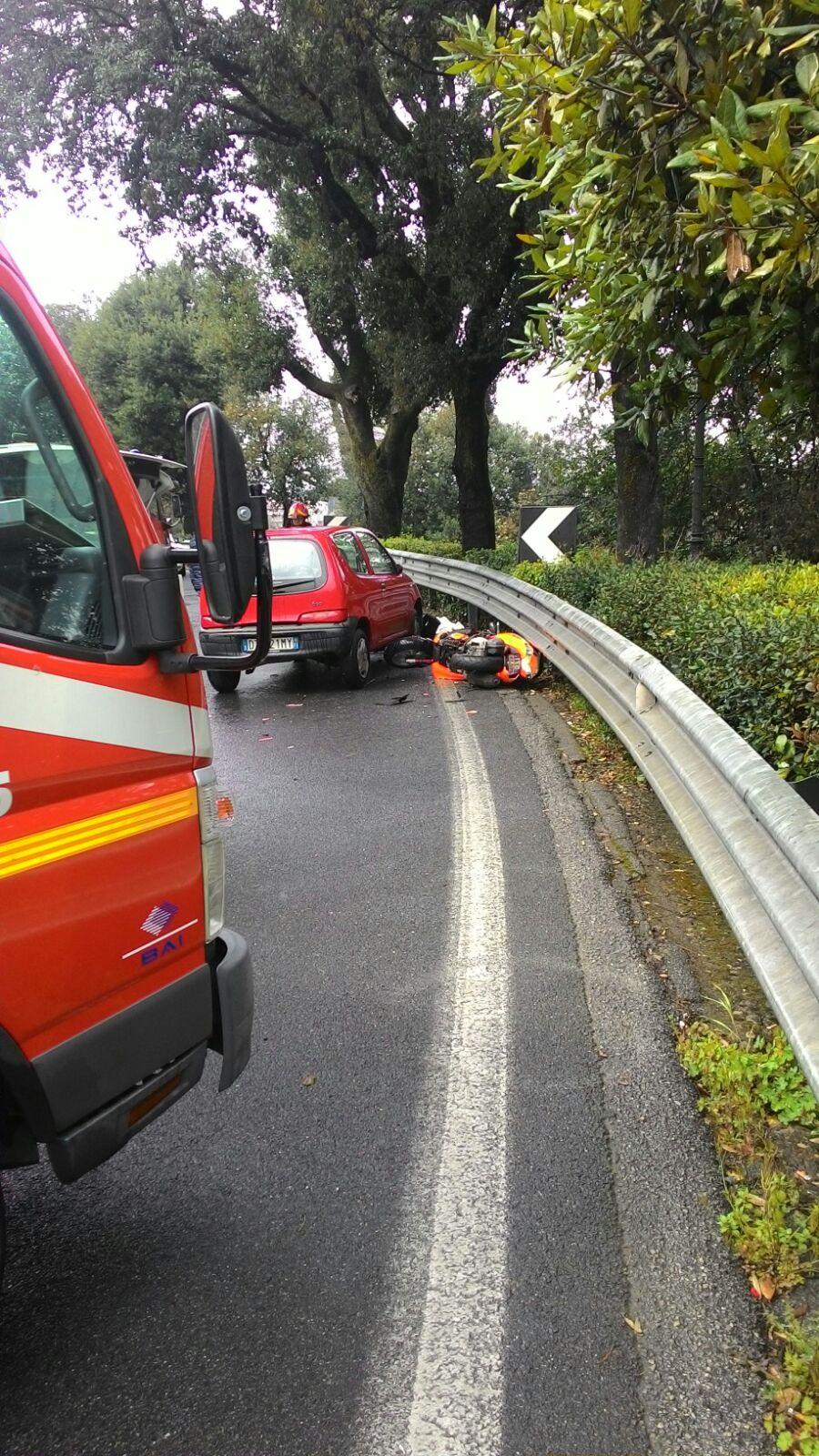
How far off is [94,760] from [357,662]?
734cm

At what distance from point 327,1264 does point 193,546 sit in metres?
1.75

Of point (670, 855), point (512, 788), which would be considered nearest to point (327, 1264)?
point (670, 855)

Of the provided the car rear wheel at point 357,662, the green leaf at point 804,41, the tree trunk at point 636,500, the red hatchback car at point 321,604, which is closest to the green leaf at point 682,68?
the green leaf at point 804,41

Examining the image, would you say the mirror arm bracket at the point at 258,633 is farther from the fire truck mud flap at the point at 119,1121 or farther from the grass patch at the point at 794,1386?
the grass patch at the point at 794,1386

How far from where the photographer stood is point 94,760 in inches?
74.1

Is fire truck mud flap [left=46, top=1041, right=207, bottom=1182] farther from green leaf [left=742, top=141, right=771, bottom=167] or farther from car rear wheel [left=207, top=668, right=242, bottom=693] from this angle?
car rear wheel [left=207, top=668, right=242, bottom=693]

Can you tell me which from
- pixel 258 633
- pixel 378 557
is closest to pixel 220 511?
pixel 258 633

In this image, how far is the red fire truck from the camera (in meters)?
1.74

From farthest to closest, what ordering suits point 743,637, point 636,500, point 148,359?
point 148,359, point 636,500, point 743,637

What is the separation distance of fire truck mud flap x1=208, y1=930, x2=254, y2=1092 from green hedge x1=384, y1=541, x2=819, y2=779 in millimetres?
2440

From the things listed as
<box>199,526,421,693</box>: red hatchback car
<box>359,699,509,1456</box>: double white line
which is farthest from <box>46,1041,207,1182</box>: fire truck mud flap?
<box>199,526,421,693</box>: red hatchback car

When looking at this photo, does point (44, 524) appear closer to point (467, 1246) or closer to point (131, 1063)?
point (131, 1063)

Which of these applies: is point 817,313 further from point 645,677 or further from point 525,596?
point 525,596

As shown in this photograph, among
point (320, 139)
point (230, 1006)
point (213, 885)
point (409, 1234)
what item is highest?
point (320, 139)
